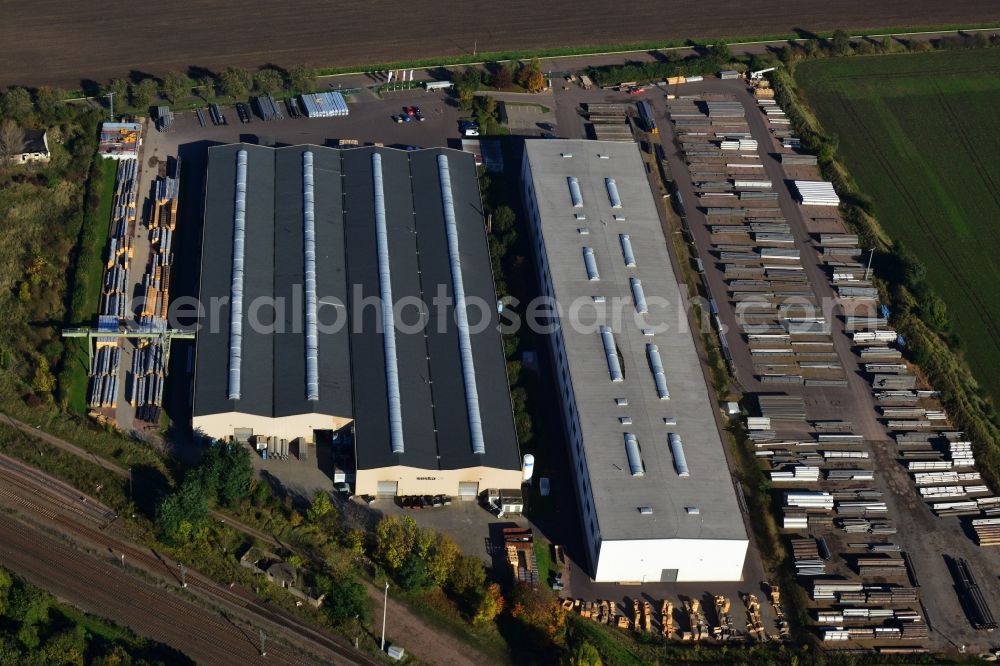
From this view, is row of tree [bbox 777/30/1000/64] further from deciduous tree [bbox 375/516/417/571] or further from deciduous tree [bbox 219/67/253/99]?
deciduous tree [bbox 375/516/417/571]

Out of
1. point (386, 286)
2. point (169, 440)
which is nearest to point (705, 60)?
point (386, 286)

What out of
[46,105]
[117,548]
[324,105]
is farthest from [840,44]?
[117,548]

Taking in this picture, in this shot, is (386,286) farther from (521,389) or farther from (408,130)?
(408,130)

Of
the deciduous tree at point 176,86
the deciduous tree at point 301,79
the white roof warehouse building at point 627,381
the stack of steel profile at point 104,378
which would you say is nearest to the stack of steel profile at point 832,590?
the white roof warehouse building at point 627,381

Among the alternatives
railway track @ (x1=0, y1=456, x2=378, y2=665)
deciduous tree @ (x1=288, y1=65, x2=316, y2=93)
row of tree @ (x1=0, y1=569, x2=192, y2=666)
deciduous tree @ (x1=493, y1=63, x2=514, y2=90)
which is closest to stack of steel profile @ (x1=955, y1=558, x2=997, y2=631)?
railway track @ (x1=0, y1=456, x2=378, y2=665)

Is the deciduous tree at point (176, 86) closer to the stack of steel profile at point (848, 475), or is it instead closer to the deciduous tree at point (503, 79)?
the deciduous tree at point (503, 79)

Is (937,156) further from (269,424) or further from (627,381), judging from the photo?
(269,424)
